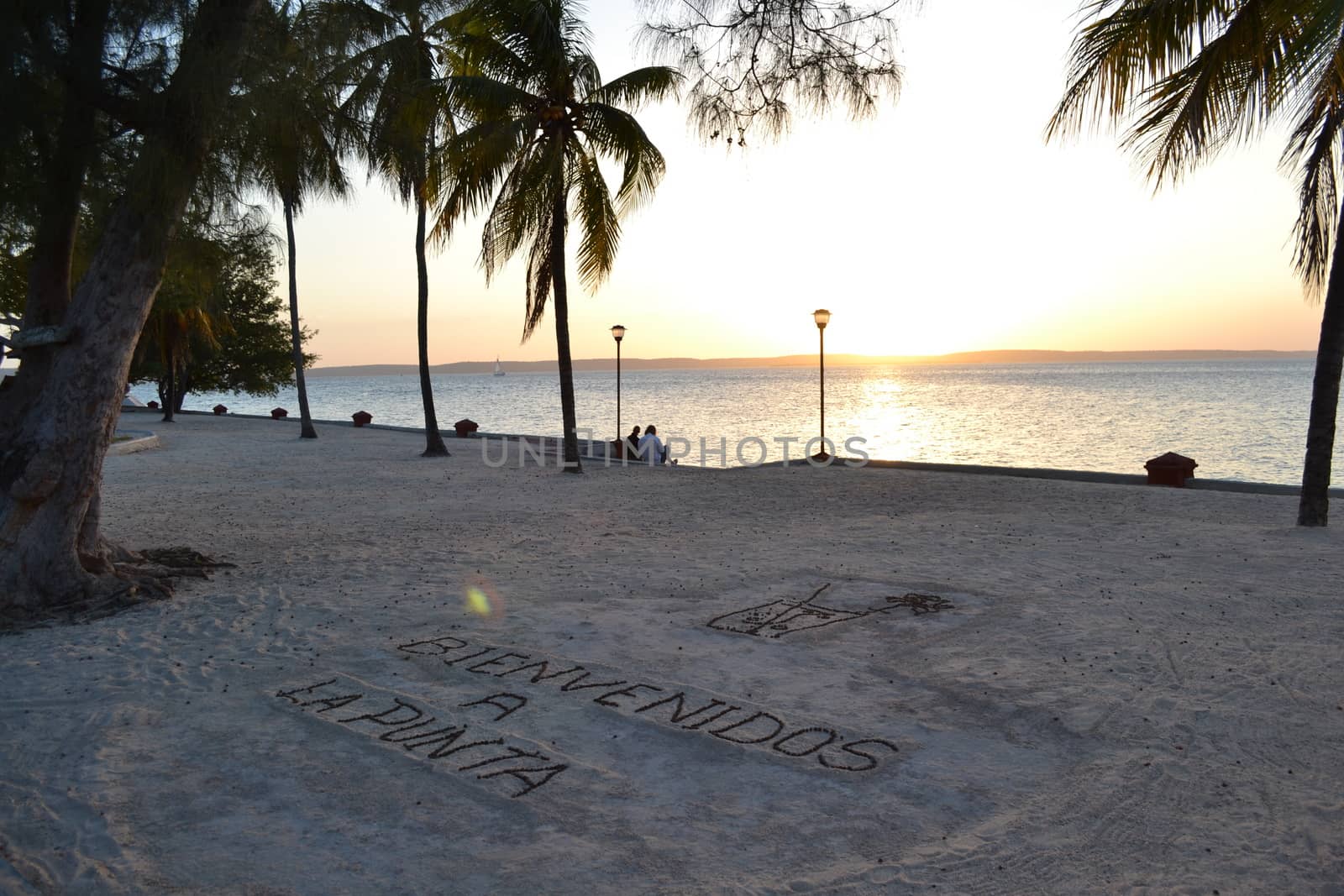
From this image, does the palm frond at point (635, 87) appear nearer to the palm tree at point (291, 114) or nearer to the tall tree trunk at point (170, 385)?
the palm tree at point (291, 114)

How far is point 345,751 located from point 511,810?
1164 millimetres

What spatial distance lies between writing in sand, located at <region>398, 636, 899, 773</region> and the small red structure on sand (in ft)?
38.5

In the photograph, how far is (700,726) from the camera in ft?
16.7

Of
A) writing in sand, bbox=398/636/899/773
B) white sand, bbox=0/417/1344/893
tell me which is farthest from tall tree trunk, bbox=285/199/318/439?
writing in sand, bbox=398/636/899/773

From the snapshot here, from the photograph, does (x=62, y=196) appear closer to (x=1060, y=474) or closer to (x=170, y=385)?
(x=1060, y=474)

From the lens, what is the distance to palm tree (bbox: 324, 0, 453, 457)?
28.0ft

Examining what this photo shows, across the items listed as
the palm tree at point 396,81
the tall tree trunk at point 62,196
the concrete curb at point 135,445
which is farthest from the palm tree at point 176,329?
the tall tree trunk at point 62,196

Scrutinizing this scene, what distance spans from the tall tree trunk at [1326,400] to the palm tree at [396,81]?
10392 millimetres

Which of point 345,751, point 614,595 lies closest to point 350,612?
point 614,595

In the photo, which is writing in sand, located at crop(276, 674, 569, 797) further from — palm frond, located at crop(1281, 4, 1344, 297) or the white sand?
palm frond, located at crop(1281, 4, 1344, 297)

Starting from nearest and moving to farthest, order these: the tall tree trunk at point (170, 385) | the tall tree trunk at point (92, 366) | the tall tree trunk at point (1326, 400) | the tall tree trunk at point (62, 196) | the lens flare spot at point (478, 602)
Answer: the tall tree trunk at point (92, 366), the lens flare spot at point (478, 602), the tall tree trunk at point (62, 196), the tall tree trunk at point (1326, 400), the tall tree trunk at point (170, 385)

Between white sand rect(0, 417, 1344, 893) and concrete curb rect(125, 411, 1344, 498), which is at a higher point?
concrete curb rect(125, 411, 1344, 498)

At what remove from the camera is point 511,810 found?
4.13m

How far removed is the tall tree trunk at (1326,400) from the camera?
1055 centimetres
